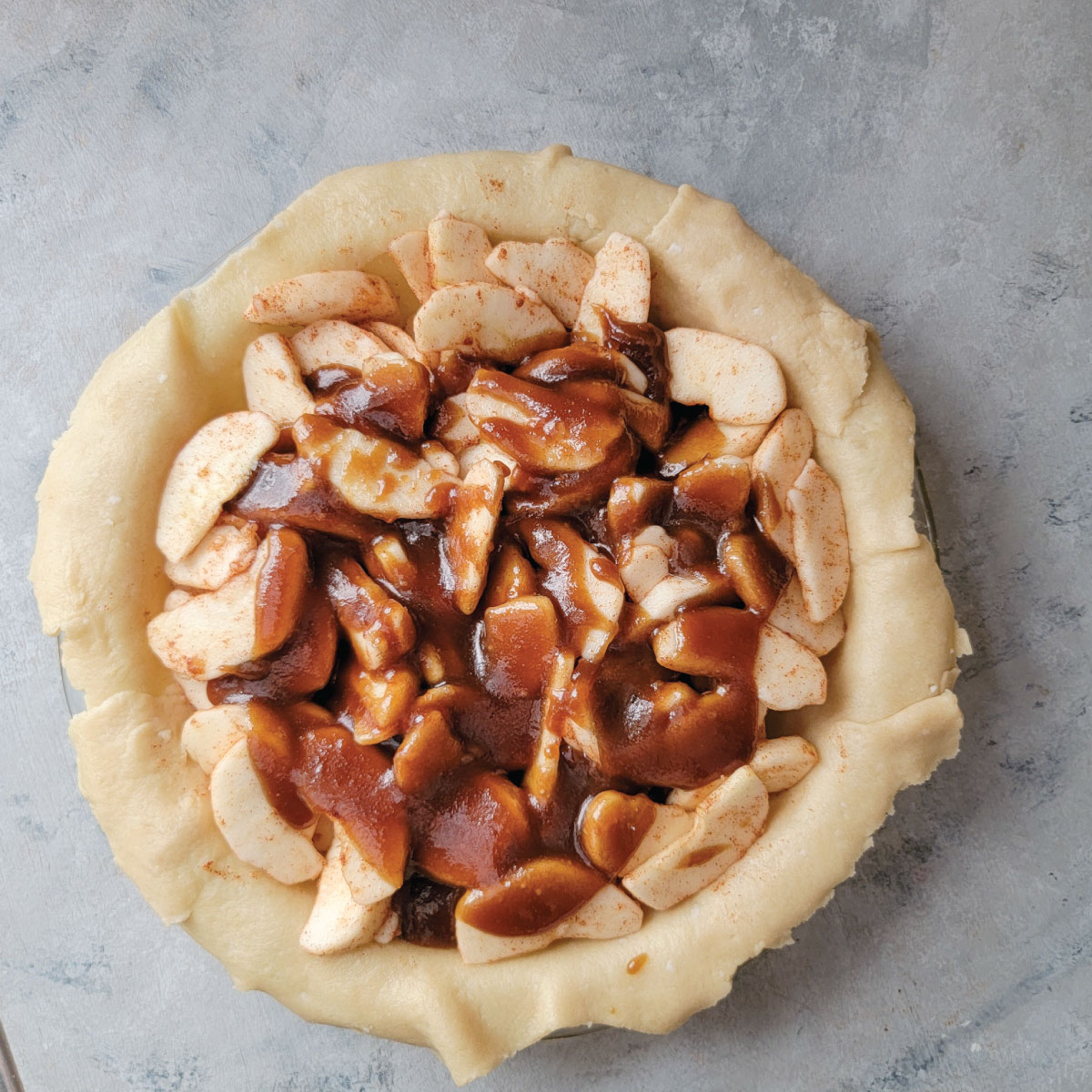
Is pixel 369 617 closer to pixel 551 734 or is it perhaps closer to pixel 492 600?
pixel 492 600

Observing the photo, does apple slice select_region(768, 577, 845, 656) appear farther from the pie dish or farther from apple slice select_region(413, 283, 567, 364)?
apple slice select_region(413, 283, 567, 364)

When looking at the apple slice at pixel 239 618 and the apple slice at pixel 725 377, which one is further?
the apple slice at pixel 725 377

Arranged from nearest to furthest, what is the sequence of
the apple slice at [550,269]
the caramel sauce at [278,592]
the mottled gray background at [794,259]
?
the caramel sauce at [278,592], the apple slice at [550,269], the mottled gray background at [794,259]

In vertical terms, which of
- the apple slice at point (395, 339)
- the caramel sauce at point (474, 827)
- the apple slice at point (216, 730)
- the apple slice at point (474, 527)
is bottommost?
the caramel sauce at point (474, 827)

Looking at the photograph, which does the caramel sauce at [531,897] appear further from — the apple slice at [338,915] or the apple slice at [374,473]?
the apple slice at [374,473]

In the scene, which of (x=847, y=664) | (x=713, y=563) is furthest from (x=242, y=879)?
(x=847, y=664)

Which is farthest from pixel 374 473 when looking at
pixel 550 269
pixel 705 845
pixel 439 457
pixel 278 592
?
pixel 705 845

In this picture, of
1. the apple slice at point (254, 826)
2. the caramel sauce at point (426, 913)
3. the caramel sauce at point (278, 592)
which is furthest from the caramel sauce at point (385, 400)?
the caramel sauce at point (426, 913)
